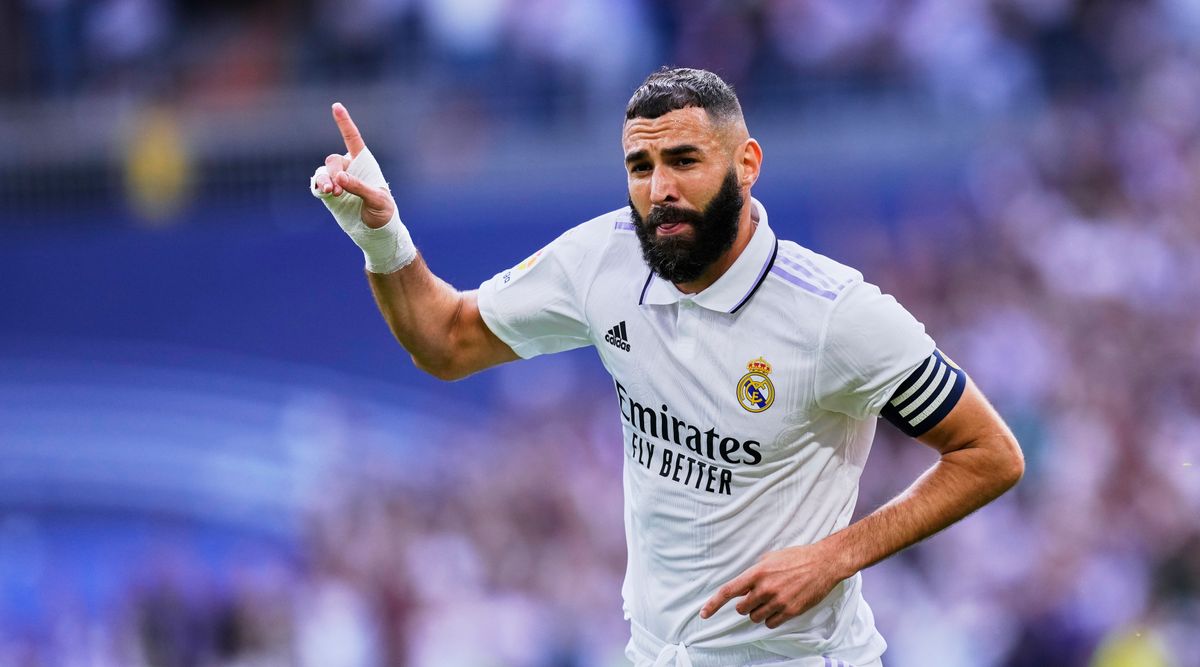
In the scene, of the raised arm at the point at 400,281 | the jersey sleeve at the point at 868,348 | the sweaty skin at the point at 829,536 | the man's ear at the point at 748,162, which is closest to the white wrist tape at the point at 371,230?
the raised arm at the point at 400,281

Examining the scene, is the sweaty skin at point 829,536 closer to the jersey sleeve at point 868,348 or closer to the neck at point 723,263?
the neck at point 723,263

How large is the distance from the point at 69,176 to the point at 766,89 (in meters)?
6.66

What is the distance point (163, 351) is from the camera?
14.7 m

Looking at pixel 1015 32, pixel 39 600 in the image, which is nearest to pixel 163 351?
pixel 39 600

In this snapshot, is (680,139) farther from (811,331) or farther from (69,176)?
(69,176)

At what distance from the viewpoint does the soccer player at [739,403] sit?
162 inches

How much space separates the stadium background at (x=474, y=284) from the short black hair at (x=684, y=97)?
4.48 m

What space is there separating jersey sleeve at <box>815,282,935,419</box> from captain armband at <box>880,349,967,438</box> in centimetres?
2

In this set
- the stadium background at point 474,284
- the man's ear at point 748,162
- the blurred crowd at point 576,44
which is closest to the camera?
the man's ear at point 748,162

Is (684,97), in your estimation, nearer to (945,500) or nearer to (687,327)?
(687,327)

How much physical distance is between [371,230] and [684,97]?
3.17ft

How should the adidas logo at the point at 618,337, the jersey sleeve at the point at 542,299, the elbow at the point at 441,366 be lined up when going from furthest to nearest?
the elbow at the point at 441,366
the jersey sleeve at the point at 542,299
the adidas logo at the point at 618,337

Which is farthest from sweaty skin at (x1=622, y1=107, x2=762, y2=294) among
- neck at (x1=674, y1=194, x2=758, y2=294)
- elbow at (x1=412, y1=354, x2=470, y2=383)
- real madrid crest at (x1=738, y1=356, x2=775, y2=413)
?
elbow at (x1=412, y1=354, x2=470, y2=383)

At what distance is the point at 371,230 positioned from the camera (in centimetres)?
455
